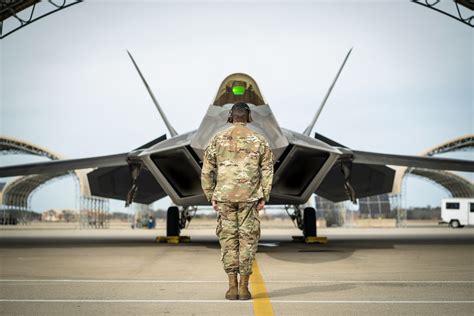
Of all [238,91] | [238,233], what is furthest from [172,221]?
[238,233]

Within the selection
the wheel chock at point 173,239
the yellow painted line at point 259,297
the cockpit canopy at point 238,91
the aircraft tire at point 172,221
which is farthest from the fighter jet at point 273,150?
the yellow painted line at point 259,297

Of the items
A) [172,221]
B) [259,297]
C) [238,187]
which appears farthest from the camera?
[172,221]

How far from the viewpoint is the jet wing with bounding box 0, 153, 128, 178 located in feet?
45.9

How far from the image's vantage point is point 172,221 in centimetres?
1602

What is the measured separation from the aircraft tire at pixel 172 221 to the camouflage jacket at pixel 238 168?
34.2ft

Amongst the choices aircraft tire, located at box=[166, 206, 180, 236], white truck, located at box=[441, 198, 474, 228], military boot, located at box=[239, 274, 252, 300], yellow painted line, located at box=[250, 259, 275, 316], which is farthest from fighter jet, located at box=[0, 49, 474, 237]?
white truck, located at box=[441, 198, 474, 228]

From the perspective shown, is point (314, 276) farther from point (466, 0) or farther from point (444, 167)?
point (466, 0)

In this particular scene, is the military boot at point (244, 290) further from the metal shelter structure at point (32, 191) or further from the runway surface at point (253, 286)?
the metal shelter structure at point (32, 191)

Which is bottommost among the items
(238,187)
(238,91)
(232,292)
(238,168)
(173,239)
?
(173,239)

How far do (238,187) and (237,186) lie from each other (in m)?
0.01

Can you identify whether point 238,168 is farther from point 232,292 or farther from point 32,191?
point 32,191

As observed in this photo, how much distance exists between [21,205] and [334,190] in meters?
46.8

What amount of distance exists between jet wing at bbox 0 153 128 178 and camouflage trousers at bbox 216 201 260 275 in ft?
27.8

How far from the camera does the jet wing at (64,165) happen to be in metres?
14.0
